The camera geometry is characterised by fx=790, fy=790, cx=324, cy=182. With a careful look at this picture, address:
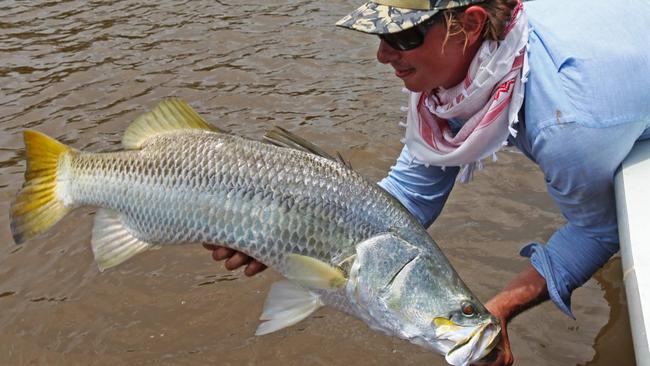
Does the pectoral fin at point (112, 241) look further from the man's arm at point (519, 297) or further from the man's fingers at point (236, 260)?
the man's arm at point (519, 297)

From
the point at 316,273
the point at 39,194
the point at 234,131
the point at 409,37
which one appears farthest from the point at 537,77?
the point at 234,131

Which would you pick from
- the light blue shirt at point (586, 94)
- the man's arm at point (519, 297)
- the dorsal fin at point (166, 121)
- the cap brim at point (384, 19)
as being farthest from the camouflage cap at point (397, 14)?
the man's arm at point (519, 297)

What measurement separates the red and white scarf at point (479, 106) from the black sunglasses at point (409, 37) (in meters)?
0.18

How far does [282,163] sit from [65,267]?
6.10 feet

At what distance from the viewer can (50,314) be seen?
3572 millimetres

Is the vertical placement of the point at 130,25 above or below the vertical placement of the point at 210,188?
below

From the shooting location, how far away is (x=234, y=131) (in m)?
5.22

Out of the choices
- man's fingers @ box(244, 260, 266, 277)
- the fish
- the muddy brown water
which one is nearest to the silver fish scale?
the fish

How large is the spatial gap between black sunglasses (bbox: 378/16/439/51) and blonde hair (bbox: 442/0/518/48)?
0.05 metres

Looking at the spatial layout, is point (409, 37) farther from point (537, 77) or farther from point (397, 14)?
point (537, 77)

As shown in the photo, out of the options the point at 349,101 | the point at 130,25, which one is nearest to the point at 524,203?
the point at 349,101

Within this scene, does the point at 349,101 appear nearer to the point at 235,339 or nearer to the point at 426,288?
the point at 235,339

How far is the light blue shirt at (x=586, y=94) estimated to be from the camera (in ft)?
7.55

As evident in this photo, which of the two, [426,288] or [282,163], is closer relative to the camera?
[426,288]
